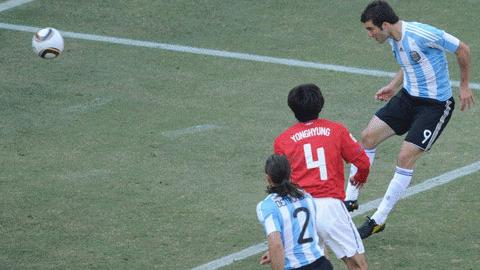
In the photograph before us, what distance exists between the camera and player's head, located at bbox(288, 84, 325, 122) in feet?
29.4

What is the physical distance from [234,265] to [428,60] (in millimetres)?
2734

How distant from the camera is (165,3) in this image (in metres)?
19.0

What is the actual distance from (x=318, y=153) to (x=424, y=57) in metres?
2.60

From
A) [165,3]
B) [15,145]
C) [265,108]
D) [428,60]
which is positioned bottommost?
[428,60]

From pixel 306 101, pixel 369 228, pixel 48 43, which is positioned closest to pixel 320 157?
pixel 306 101

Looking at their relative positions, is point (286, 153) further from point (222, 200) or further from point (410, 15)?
point (410, 15)

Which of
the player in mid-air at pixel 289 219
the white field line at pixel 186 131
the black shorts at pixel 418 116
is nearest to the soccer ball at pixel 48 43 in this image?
the white field line at pixel 186 131

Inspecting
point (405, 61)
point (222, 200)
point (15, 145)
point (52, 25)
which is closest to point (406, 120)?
point (405, 61)

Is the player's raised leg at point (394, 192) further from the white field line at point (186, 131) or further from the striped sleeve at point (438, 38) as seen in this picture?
the white field line at point (186, 131)

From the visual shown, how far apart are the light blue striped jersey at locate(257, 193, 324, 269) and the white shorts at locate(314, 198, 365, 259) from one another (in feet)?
2.29

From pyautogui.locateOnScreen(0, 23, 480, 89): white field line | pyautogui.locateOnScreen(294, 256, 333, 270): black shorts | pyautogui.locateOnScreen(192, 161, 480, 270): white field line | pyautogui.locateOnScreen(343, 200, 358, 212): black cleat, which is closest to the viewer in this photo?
pyautogui.locateOnScreen(294, 256, 333, 270): black shorts

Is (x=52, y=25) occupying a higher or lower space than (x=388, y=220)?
higher

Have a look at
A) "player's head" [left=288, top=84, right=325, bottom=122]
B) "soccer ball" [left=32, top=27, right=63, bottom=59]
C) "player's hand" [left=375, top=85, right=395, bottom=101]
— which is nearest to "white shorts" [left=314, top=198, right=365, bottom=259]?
"player's head" [left=288, top=84, right=325, bottom=122]

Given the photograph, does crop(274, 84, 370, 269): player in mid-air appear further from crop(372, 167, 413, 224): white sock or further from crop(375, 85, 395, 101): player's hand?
crop(375, 85, 395, 101): player's hand
